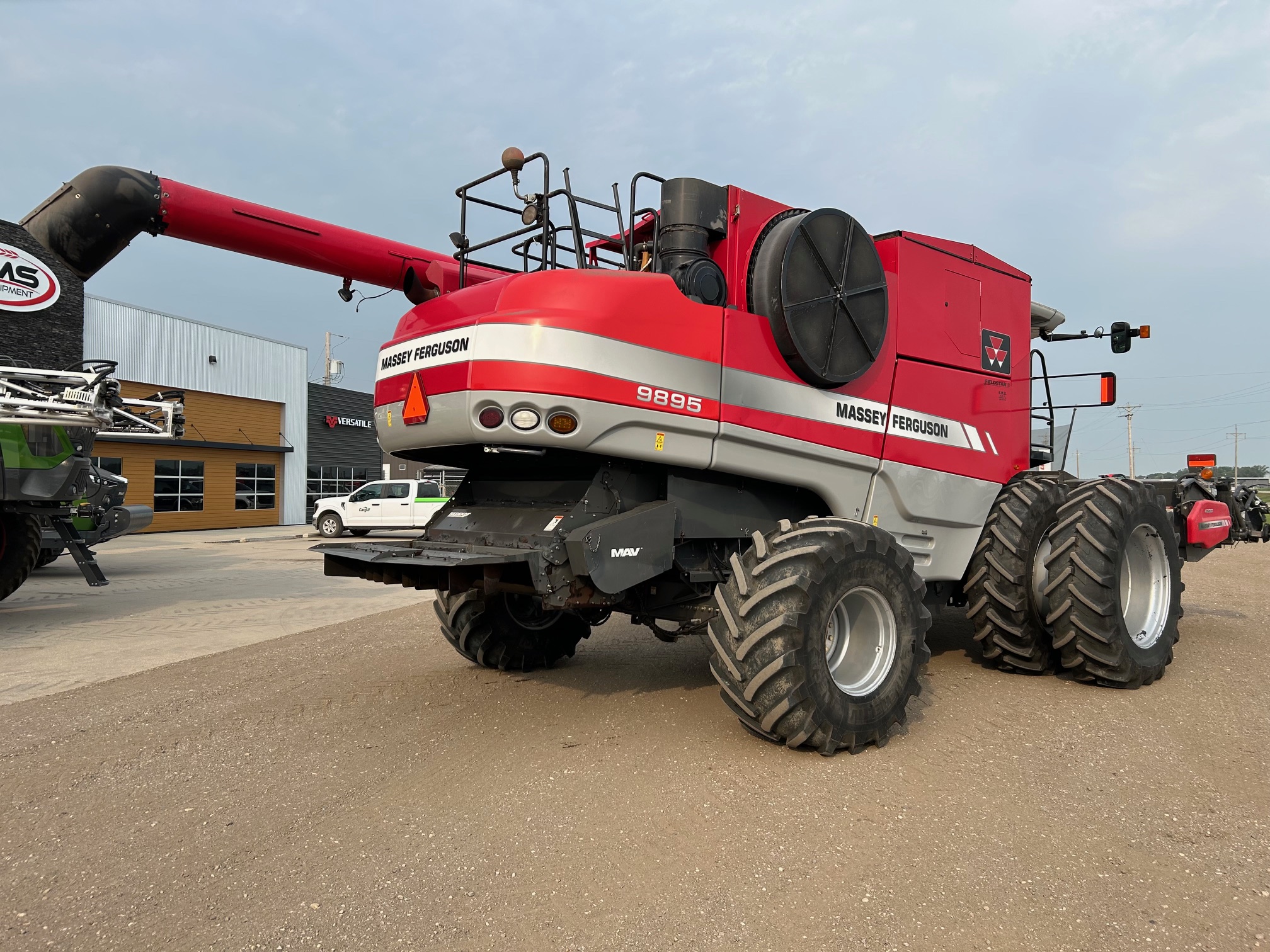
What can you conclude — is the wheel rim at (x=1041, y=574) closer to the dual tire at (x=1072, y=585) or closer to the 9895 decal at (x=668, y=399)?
the dual tire at (x=1072, y=585)

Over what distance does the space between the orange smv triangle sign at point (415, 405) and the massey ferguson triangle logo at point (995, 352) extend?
4039 mm

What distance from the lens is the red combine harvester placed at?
4027 mm

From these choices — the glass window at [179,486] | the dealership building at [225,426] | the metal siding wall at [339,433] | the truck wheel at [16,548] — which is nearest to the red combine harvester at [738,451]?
the truck wheel at [16,548]

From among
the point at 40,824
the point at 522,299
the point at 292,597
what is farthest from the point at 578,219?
the point at 292,597

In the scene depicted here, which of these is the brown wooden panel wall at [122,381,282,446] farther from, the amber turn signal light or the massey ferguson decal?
the amber turn signal light

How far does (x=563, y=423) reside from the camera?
398cm

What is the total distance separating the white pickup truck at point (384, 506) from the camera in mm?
23141

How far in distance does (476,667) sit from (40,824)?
299cm

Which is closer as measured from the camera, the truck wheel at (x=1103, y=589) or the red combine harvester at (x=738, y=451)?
the red combine harvester at (x=738, y=451)

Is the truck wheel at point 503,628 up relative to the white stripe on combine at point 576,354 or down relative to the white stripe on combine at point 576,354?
down

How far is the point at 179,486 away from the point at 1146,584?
2779 centimetres

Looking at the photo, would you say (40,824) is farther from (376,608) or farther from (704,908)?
(376,608)

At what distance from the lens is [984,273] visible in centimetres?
608

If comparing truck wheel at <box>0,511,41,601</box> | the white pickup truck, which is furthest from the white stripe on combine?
the white pickup truck
